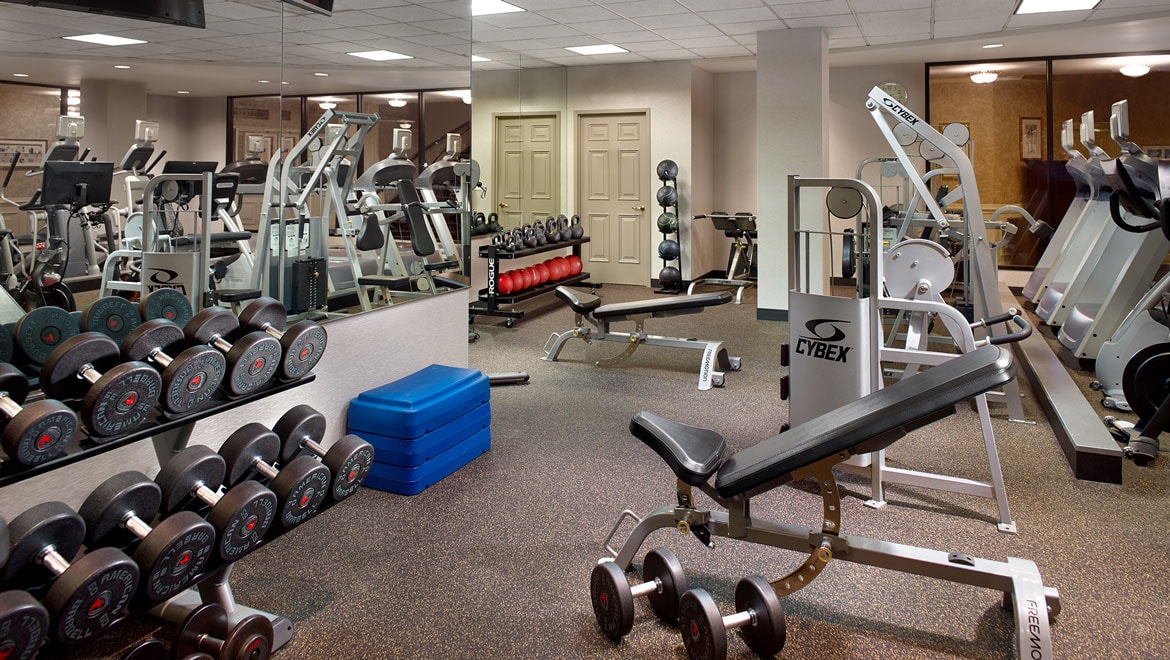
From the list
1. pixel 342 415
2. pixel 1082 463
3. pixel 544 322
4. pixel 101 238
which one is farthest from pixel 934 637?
Result: pixel 544 322

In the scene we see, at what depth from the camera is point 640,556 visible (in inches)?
103

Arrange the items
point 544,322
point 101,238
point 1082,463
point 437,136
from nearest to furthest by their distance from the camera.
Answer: point 101,238, point 1082,463, point 437,136, point 544,322

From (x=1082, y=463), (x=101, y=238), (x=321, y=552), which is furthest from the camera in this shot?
(x=1082, y=463)

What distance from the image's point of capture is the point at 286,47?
2.96 meters

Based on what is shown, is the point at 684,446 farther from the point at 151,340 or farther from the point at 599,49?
the point at 599,49

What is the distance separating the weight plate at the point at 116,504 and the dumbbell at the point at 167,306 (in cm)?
71

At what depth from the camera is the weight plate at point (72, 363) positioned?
1.81 meters

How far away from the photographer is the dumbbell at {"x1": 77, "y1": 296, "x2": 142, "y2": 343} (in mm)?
2248

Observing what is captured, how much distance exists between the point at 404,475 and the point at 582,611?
44.9 inches

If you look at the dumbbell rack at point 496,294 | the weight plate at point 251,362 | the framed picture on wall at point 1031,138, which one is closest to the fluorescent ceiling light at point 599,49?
the dumbbell rack at point 496,294

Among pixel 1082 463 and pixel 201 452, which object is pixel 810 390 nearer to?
pixel 1082 463

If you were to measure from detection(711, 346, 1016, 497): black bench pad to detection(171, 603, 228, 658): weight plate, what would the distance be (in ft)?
4.34

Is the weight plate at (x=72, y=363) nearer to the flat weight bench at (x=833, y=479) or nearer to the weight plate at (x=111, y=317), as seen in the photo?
the weight plate at (x=111, y=317)

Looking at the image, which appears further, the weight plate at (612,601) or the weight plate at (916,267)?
the weight plate at (916,267)
